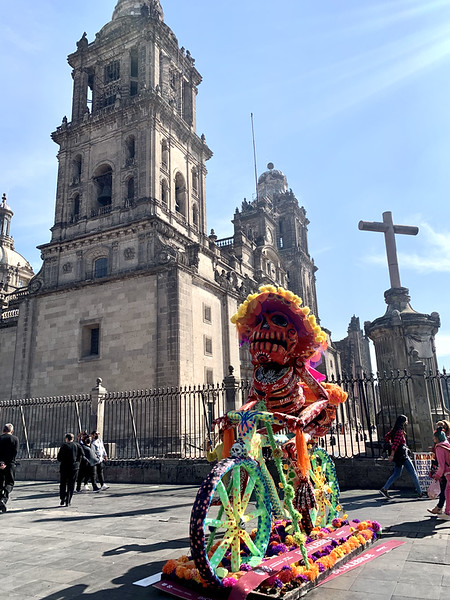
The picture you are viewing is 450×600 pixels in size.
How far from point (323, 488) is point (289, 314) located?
2290mm

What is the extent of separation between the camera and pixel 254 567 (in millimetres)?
3957

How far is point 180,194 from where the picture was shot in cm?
2897

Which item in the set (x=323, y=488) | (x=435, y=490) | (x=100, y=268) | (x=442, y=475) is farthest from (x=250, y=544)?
(x=100, y=268)

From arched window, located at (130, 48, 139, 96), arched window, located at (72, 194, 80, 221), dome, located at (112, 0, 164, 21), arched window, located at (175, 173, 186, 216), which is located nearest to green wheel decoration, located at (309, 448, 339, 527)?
arched window, located at (175, 173, 186, 216)

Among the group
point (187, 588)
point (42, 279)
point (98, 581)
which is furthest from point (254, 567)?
point (42, 279)

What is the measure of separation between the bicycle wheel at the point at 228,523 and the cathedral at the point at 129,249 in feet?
54.0

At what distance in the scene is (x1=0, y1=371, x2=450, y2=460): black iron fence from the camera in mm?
12023

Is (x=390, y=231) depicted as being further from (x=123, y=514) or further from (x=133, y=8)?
(x=133, y=8)

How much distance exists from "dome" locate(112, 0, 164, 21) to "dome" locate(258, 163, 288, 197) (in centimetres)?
2778

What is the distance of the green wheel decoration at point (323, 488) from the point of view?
552 centimetres

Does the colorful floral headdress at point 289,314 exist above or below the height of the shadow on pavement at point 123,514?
above

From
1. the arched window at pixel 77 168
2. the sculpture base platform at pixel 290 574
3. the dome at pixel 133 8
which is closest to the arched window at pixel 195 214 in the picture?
the arched window at pixel 77 168

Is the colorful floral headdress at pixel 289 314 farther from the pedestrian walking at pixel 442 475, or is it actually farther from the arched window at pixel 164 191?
the arched window at pixel 164 191

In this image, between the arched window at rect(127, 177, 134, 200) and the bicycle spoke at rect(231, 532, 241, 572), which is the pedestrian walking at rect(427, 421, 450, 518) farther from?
the arched window at rect(127, 177, 134, 200)
